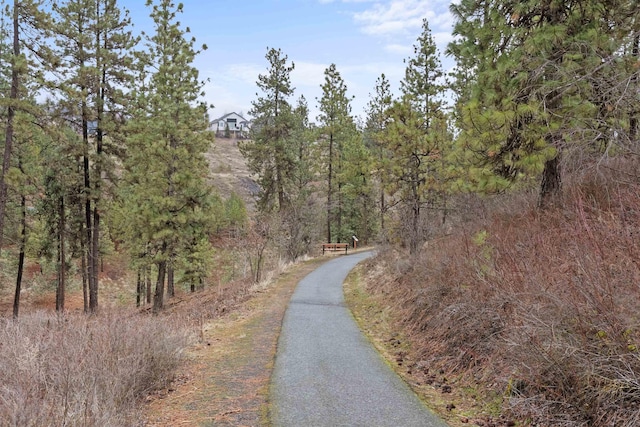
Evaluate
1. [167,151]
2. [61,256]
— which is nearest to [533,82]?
[167,151]

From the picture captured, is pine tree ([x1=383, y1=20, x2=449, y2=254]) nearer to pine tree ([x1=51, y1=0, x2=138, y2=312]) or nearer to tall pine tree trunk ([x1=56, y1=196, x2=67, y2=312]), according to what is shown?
pine tree ([x1=51, y1=0, x2=138, y2=312])

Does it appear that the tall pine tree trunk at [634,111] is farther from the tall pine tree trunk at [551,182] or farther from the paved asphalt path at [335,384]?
the paved asphalt path at [335,384]

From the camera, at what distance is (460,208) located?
12898 mm

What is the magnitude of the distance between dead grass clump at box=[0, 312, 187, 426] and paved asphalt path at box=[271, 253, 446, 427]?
1665 mm

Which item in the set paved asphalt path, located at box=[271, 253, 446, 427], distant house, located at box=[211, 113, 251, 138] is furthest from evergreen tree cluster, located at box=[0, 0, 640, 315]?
distant house, located at box=[211, 113, 251, 138]

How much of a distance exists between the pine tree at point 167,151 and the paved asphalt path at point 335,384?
9.14 m

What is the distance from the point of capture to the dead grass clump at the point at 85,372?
357 cm

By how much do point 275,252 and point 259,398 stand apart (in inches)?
788

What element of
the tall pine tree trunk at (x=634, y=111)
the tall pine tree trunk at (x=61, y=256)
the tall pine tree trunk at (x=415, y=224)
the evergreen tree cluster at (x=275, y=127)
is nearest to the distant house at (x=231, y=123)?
the evergreen tree cluster at (x=275, y=127)

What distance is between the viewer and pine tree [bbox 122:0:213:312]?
16.3m

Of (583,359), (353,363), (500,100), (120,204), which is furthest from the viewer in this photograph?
(120,204)

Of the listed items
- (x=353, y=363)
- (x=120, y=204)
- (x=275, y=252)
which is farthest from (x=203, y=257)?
(x=353, y=363)

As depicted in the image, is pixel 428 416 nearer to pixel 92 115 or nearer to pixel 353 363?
pixel 353 363

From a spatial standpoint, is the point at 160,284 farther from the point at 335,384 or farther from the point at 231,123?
the point at 231,123
